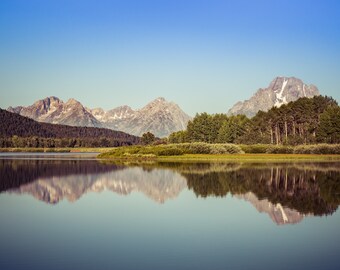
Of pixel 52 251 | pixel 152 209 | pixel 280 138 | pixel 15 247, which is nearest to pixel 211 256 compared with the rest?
pixel 52 251

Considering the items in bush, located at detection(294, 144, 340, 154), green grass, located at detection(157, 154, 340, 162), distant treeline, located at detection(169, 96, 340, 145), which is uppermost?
distant treeline, located at detection(169, 96, 340, 145)

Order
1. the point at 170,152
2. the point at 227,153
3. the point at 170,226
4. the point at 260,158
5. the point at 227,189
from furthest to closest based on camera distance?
the point at 170,152 → the point at 227,153 → the point at 260,158 → the point at 227,189 → the point at 170,226

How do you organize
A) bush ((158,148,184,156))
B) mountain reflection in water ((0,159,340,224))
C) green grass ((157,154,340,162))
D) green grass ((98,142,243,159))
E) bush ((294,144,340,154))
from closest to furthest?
mountain reflection in water ((0,159,340,224)), green grass ((157,154,340,162)), bush ((294,144,340,154)), bush ((158,148,184,156)), green grass ((98,142,243,159))

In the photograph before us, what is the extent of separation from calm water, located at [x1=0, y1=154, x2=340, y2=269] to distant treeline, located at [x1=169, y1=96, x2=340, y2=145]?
226 feet

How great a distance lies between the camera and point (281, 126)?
13788 centimetres

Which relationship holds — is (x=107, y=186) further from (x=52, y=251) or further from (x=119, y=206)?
(x=52, y=251)

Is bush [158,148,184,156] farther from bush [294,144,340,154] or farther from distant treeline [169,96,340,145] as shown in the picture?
distant treeline [169,96,340,145]

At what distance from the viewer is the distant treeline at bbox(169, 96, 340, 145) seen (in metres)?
106

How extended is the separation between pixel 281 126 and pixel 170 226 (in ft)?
394

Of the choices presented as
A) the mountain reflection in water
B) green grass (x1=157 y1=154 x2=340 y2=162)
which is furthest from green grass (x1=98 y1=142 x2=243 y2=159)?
the mountain reflection in water

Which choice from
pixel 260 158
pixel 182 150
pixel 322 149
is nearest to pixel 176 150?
pixel 182 150

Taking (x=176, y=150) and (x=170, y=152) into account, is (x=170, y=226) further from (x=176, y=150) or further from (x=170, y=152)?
(x=176, y=150)

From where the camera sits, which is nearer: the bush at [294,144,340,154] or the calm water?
the calm water

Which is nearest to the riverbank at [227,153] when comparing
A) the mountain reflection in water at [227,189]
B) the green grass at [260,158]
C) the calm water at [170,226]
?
the green grass at [260,158]
